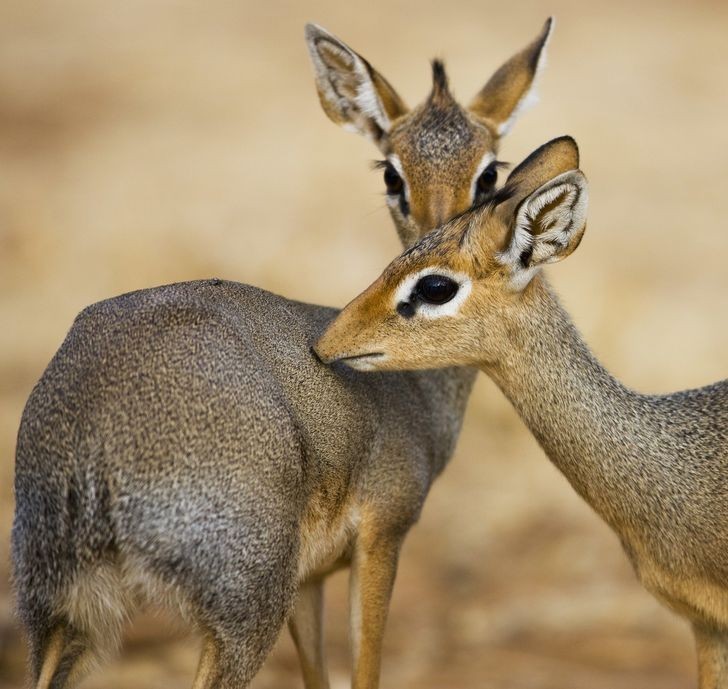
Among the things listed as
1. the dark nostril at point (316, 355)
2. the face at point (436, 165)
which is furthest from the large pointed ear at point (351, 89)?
the dark nostril at point (316, 355)

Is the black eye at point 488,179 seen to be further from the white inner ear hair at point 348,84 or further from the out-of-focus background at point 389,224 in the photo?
the out-of-focus background at point 389,224

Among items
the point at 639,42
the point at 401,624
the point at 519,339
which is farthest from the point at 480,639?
the point at 639,42

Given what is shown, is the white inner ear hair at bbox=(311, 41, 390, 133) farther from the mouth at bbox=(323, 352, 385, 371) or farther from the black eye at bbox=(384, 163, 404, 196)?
the mouth at bbox=(323, 352, 385, 371)

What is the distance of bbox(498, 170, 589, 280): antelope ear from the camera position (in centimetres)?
534

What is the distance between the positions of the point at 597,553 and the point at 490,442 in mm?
1429

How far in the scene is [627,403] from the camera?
5699mm

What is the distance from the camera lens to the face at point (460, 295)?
549 cm

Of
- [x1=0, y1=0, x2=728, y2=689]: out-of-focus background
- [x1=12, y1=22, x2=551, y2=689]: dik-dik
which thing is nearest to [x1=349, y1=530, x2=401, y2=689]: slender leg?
[x1=12, y1=22, x2=551, y2=689]: dik-dik

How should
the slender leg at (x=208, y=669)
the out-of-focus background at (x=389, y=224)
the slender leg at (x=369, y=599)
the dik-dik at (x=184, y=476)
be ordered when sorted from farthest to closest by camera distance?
the out-of-focus background at (x=389, y=224) → the slender leg at (x=369, y=599) → the slender leg at (x=208, y=669) → the dik-dik at (x=184, y=476)

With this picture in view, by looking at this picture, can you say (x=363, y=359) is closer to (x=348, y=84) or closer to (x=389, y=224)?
(x=348, y=84)

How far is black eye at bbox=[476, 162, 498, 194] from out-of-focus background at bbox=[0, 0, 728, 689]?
1.33m

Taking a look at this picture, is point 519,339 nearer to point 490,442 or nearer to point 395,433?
point 395,433

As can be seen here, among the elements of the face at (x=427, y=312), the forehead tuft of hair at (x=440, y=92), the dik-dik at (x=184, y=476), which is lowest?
the dik-dik at (x=184, y=476)

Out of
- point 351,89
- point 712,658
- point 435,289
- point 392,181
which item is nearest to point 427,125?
point 392,181
